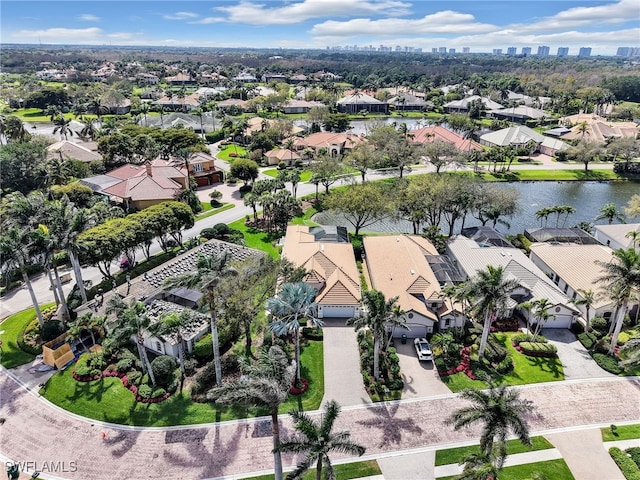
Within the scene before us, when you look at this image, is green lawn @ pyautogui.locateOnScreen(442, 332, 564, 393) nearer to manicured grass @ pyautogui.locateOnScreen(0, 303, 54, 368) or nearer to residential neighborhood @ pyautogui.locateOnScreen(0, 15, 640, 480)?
residential neighborhood @ pyautogui.locateOnScreen(0, 15, 640, 480)

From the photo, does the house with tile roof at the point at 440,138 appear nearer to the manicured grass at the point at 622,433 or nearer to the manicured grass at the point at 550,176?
the manicured grass at the point at 550,176

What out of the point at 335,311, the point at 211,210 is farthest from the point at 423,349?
the point at 211,210

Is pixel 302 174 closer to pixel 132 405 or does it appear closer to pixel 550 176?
pixel 550 176

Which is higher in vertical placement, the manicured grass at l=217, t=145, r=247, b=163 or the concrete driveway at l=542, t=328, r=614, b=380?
the manicured grass at l=217, t=145, r=247, b=163

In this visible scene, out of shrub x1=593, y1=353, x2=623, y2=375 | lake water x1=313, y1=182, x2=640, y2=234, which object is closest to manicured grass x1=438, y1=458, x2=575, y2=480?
shrub x1=593, y1=353, x2=623, y2=375

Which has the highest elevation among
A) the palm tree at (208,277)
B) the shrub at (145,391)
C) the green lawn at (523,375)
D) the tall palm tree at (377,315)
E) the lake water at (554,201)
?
the palm tree at (208,277)

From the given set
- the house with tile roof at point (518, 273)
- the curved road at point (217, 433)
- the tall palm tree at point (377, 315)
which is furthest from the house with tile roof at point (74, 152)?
the tall palm tree at point (377, 315)
